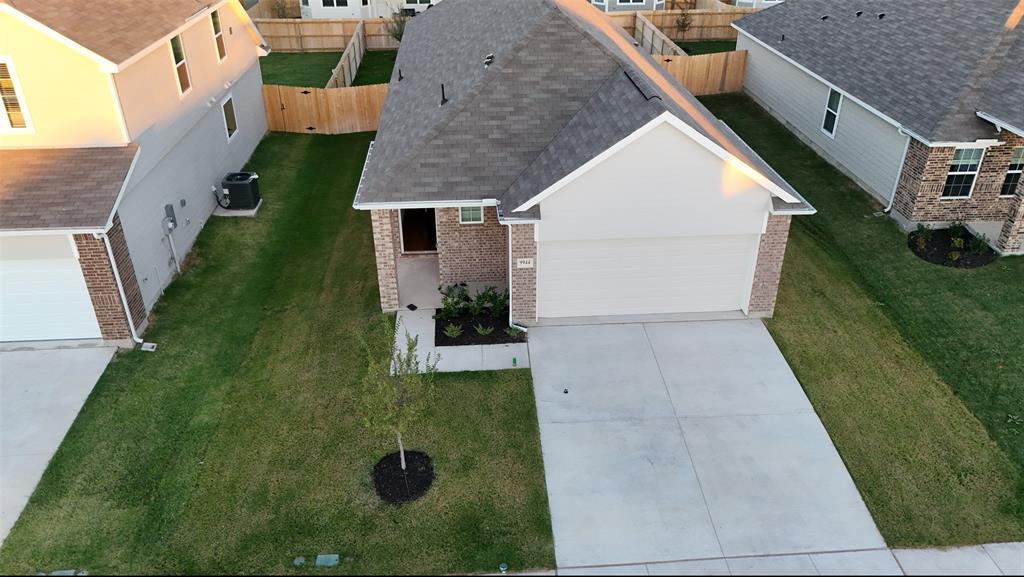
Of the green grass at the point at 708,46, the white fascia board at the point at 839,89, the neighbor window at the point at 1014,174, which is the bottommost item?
the green grass at the point at 708,46

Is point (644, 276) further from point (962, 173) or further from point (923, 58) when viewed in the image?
point (923, 58)

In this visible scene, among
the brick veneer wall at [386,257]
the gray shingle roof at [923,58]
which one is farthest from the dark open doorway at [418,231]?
the gray shingle roof at [923,58]

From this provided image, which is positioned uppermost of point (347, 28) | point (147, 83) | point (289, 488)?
point (147, 83)

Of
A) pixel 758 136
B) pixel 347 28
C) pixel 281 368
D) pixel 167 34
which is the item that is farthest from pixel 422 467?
pixel 347 28

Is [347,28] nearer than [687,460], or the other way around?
[687,460]

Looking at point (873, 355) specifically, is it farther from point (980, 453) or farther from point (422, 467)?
point (422, 467)

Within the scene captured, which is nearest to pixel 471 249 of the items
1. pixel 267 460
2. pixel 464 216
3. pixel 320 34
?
pixel 464 216

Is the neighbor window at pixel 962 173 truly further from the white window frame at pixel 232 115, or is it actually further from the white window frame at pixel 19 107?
the white window frame at pixel 19 107

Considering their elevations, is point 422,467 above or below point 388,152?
below
